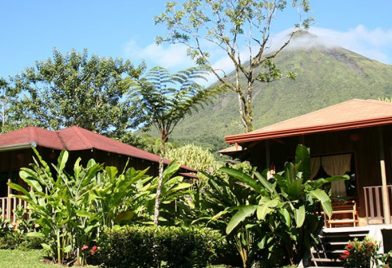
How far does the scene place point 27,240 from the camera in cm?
1488

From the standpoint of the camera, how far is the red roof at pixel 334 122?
13141 millimetres

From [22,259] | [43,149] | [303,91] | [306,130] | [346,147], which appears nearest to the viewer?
[22,259]

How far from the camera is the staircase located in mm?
12016

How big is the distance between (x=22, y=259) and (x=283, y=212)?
5.87 m

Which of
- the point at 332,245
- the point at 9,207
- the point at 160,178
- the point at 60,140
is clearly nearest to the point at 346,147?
the point at 332,245

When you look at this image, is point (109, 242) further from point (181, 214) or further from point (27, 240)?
point (27, 240)

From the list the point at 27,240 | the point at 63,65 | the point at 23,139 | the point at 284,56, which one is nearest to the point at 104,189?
the point at 27,240

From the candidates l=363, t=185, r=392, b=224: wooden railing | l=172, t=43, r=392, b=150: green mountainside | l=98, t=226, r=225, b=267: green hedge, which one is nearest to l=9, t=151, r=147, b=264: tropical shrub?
l=98, t=226, r=225, b=267: green hedge

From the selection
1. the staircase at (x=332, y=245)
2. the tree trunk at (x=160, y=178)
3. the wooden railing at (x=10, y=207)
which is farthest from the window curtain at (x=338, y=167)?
the wooden railing at (x=10, y=207)

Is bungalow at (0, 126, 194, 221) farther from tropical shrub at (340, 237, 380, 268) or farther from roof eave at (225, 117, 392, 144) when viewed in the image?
tropical shrub at (340, 237, 380, 268)

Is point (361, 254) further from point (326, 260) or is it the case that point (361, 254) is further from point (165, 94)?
point (165, 94)

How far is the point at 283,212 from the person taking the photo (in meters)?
11.5

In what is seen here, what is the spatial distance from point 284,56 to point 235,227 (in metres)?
114

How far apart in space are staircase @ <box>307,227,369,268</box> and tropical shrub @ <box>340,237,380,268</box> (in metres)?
0.72
